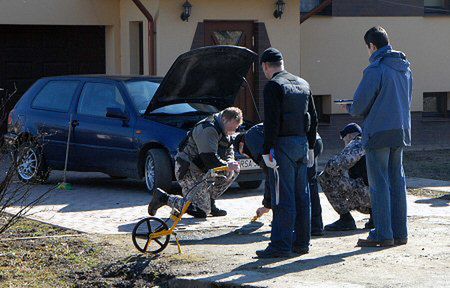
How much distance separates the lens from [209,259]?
31.9 feet

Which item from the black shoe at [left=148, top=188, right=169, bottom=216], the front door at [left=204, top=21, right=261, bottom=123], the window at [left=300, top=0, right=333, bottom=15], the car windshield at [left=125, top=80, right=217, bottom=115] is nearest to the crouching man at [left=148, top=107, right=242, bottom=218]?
the black shoe at [left=148, top=188, right=169, bottom=216]

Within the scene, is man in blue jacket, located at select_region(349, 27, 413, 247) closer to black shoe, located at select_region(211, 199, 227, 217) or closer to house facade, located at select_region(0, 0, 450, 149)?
black shoe, located at select_region(211, 199, 227, 217)

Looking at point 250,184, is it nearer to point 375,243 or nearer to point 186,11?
point 375,243

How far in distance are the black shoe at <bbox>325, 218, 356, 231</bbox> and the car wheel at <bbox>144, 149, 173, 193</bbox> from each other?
3.00 m

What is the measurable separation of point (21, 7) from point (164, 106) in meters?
5.93

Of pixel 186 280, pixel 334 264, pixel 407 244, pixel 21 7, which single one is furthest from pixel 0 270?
pixel 21 7

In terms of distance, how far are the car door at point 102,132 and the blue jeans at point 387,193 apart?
189 inches

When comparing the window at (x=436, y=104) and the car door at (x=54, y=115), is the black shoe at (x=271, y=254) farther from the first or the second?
the window at (x=436, y=104)

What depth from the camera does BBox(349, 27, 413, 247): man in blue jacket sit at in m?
9.98

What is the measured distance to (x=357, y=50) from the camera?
69.2ft

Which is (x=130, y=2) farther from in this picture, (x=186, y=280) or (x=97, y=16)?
(x=186, y=280)

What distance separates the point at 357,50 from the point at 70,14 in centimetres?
567

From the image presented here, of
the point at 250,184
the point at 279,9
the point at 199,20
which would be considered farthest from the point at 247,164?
the point at 279,9

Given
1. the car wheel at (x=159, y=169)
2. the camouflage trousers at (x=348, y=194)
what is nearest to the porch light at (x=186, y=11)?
the car wheel at (x=159, y=169)
